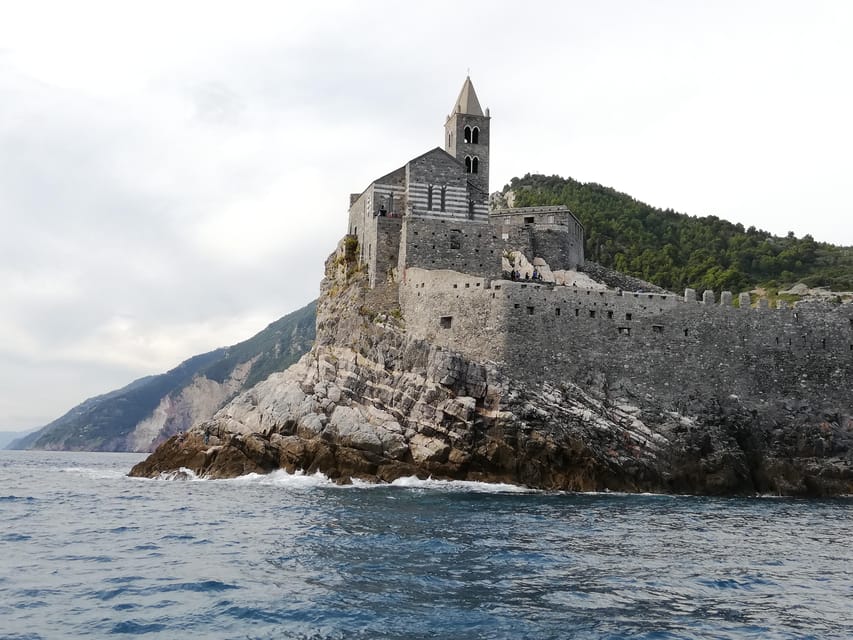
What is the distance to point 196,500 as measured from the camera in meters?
31.7

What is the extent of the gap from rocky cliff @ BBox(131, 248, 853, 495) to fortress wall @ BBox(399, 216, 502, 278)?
4717 millimetres

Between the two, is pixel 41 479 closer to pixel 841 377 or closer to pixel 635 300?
pixel 635 300

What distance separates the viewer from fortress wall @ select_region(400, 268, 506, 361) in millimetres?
40438

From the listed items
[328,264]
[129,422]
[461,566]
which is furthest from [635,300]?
[129,422]

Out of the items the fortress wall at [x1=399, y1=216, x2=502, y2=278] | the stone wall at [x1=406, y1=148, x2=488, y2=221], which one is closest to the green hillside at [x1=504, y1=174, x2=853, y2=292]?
the stone wall at [x1=406, y1=148, x2=488, y2=221]

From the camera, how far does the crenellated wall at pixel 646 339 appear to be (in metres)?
40.4

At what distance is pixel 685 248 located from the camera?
273 ft

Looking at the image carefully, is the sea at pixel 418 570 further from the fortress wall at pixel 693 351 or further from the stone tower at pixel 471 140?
the stone tower at pixel 471 140

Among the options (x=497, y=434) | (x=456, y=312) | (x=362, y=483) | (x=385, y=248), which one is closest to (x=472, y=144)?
(x=385, y=248)

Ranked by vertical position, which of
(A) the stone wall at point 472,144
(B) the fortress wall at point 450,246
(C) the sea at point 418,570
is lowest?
(C) the sea at point 418,570

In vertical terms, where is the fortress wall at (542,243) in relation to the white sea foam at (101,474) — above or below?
above

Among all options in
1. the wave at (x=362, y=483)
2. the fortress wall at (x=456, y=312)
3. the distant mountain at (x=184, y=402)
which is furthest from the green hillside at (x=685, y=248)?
the distant mountain at (x=184, y=402)

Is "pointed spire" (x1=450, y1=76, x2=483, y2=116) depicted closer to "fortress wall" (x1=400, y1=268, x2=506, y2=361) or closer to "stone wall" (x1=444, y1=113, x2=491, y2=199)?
"stone wall" (x1=444, y1=113, x2=491, y2=199)

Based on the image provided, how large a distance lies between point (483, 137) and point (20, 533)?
119 ft
